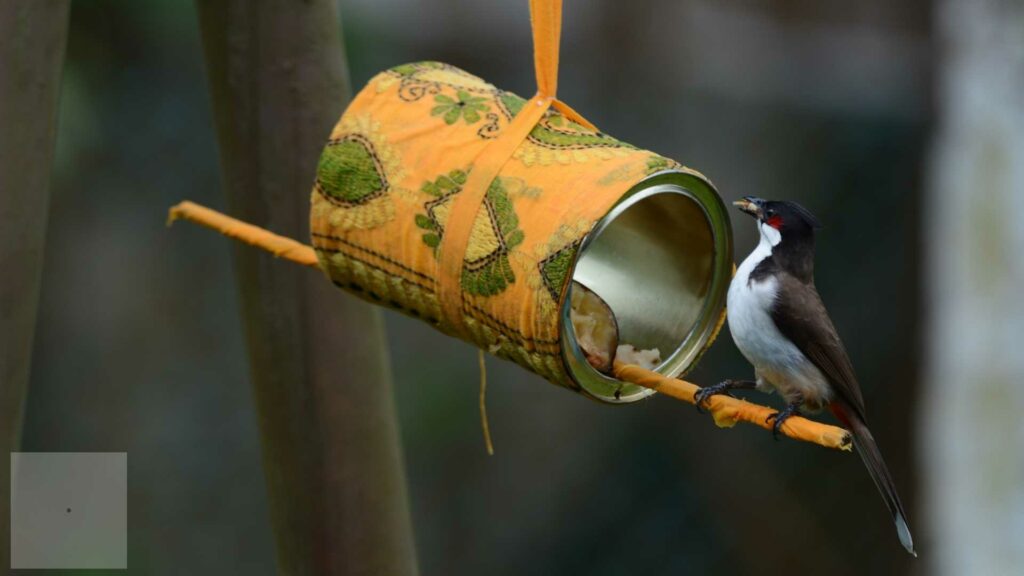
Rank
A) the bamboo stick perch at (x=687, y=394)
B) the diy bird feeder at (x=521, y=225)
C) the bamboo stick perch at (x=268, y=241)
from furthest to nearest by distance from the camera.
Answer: the bamboo stick perch at (x=268, y=241) → the diy bird feeder at (x=521, y=225) → the bamboo stick perch at (x=687, y=394)

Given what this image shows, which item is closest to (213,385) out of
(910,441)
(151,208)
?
(151,208)

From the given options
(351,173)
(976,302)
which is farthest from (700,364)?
(351,173)

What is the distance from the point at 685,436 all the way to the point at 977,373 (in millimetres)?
667

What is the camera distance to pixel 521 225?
1062 mm

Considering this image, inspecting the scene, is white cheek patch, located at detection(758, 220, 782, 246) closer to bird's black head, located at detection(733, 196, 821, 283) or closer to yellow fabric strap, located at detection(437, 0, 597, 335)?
bird's black head, located at detection(733, 196, 821, 283)

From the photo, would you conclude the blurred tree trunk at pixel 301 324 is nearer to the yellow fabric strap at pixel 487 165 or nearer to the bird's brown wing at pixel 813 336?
the yellow fabric strap at pixel 487 165

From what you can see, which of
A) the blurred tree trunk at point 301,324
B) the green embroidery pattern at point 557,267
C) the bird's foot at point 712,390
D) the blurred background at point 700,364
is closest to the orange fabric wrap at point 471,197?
the green embroidery pattern at point 557,267

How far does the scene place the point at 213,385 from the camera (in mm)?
3314

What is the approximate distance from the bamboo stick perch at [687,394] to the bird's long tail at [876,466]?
2cm

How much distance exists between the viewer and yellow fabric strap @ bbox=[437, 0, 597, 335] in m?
1.10

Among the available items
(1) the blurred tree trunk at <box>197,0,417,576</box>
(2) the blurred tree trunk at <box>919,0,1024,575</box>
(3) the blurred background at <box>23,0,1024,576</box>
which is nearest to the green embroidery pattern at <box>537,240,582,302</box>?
(1) the blurred tree trunk at <box>197,0,417,576</box>

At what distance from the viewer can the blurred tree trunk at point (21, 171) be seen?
124cm

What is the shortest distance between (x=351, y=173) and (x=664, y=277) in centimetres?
30

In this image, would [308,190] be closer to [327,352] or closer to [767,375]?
[327,352]
